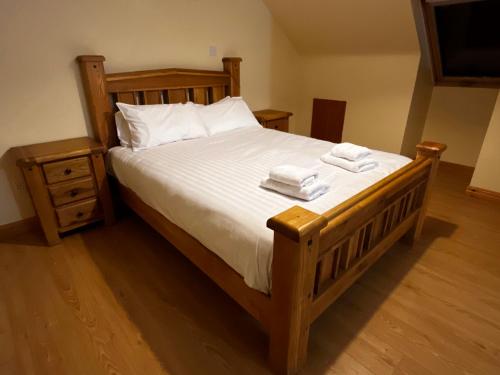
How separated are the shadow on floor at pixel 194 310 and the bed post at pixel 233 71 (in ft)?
5.77

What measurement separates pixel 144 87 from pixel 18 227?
4.72 feet

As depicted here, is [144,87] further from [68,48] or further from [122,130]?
[68,48]

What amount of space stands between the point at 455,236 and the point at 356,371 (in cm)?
148

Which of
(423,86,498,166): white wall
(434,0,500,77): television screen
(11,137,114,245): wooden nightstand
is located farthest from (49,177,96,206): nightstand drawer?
(423,86,498,166): white wall

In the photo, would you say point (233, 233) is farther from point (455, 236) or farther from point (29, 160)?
point (455, 236)

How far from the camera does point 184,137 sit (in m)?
2.35

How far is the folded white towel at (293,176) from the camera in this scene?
4.35ft

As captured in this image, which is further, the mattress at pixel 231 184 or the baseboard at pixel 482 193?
the baseboard at pixel 482 193

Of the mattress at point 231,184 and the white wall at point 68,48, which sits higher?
the white wall at point 68,48

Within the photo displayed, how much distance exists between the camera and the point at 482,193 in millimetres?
2732

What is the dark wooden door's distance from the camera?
12.4 ft

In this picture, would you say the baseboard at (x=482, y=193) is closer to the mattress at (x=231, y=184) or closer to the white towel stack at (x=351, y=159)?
the mattress at (x=231, y=184)

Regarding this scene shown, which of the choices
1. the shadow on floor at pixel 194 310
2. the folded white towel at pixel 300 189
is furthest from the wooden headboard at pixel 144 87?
the folded white towel at pixel 300 189

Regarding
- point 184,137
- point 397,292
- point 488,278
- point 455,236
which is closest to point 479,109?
point 455,236
